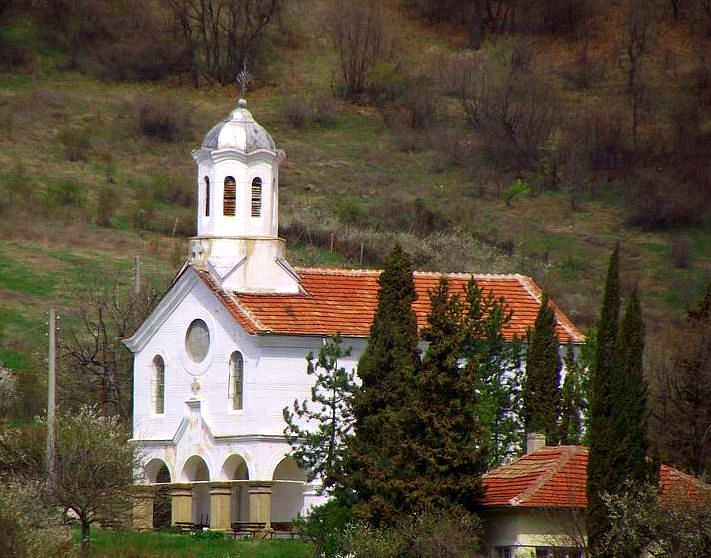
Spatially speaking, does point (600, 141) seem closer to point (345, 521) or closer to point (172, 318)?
point (172, 318)

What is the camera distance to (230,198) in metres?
65.1

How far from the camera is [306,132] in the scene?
119812mm

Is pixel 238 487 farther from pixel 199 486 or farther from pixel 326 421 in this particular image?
pixel 326 421

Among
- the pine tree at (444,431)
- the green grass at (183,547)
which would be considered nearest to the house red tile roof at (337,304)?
the green grass at (183,547)

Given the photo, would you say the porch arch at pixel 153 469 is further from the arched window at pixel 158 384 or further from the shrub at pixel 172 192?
the shrub at pixel 172 192

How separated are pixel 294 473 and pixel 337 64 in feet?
232

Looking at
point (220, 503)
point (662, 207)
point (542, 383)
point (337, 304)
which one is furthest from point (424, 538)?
point (662, 207)

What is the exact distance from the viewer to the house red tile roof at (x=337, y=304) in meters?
62.5

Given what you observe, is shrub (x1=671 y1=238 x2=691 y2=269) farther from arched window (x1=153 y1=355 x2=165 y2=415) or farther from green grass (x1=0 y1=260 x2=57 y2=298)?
arched window (x1=153 y1=355 x2=165 y2=415)

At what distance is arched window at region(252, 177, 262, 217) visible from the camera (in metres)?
65.1

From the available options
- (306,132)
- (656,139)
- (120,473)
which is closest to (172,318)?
(120,473)

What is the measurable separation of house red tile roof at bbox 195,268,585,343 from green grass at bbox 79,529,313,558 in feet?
20.3

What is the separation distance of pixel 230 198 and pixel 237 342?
436 cm

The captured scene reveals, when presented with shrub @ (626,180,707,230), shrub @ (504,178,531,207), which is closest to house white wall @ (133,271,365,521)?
shrub @ (504,178,531,207)
